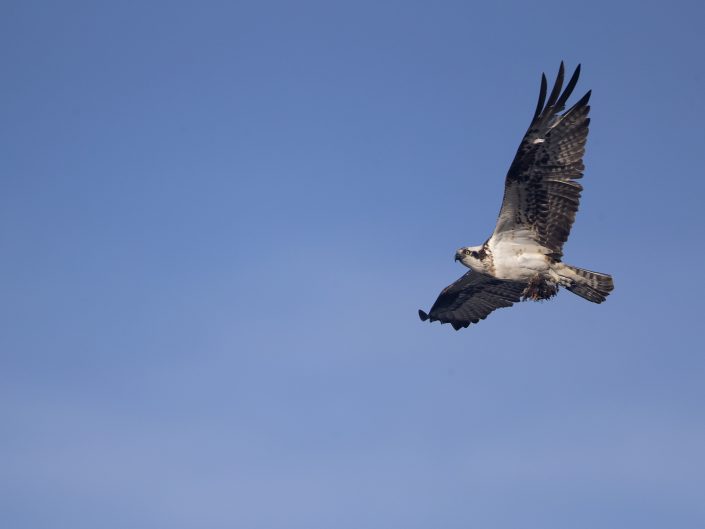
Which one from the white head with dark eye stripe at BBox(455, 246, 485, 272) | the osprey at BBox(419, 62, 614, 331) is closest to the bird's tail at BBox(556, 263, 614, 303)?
the osprey at BBox(419, 62, 614, 331)

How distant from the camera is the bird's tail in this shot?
59.3ft

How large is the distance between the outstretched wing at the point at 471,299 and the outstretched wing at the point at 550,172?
8.36 feet

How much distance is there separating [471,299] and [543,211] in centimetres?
418

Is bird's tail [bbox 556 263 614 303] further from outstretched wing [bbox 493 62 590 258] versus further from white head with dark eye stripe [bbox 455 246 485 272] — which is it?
white head with dark eye stripe [bbox 455 246 485 272]

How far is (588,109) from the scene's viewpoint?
17219 millimetres

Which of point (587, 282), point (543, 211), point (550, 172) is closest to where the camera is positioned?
point (550, 172)

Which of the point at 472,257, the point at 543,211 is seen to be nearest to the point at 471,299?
the point at 472,257

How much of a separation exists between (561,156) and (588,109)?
1.05 m

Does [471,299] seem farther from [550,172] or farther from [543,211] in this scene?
[550,172]

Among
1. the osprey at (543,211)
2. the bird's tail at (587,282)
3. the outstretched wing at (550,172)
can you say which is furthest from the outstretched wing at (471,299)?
the outstretched wing at (550,172)

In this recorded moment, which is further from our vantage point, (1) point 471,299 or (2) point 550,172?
(1) point 471,299

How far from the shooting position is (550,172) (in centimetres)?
1736

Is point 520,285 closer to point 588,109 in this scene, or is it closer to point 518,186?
point 518,186

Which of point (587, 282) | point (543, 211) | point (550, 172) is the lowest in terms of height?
point (587, 282)
